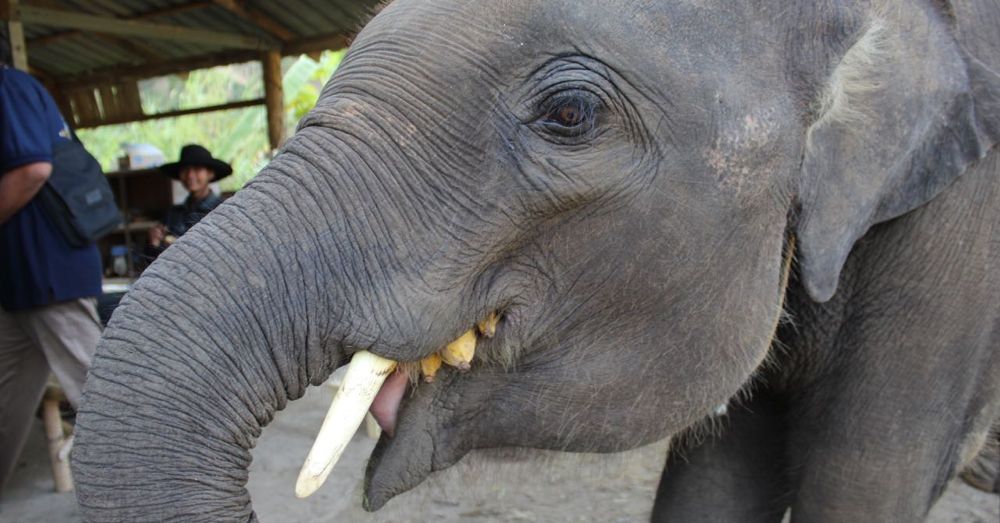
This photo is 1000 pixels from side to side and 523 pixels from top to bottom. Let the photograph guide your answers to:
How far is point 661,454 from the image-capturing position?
5.67 metres

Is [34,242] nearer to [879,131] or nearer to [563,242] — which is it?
[563,242]

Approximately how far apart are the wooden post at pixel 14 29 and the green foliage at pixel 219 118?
9.30 metres

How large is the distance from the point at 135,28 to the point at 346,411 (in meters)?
7.59

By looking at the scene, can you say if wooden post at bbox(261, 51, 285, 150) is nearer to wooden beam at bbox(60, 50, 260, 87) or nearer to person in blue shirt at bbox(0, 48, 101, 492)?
wooden beam at bbox(60, 50, 260, 87)

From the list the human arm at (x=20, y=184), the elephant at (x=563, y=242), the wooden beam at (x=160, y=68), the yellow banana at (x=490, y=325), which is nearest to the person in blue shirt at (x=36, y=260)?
the human arm at (x=20, y=184)

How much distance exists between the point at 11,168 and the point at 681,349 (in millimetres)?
3503

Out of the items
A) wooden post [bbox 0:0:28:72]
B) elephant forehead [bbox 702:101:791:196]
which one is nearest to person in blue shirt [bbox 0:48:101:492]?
wooden post [bbox 0:0:28:72]

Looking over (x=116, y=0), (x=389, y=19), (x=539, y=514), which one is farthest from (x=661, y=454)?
(x=116, y=0)

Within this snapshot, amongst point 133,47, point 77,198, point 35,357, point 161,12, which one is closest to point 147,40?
point 133,47

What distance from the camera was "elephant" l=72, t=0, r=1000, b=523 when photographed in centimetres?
166

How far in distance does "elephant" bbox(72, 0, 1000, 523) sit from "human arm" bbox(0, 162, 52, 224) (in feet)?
9.80

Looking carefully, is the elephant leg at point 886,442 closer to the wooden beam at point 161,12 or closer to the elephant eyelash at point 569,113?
the elephant eyelash at point 569,113

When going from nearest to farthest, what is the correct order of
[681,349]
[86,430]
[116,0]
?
[86,430]
[681,349]
[116,0]

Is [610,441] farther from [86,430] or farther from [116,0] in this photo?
[116,0]
